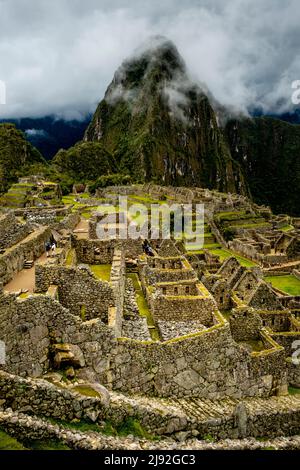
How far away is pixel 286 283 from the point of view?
125 ft

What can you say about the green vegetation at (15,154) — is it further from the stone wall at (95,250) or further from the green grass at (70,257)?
the green grass at (70,257)

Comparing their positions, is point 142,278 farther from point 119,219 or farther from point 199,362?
point 119,219

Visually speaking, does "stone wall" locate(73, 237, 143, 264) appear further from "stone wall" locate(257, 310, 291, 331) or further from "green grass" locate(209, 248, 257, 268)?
"green grass" locate(209, 248, 257, 268)

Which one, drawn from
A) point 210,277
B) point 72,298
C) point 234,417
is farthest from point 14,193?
point 234,417

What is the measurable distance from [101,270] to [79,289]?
3982mm

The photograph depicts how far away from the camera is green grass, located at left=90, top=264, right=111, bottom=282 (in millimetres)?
14406

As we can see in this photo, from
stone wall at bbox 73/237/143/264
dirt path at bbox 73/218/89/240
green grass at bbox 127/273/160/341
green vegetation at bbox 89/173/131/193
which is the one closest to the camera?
green grass at bbox 127/273/160/341

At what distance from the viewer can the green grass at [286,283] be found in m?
35.6

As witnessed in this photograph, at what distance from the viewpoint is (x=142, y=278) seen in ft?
51.7

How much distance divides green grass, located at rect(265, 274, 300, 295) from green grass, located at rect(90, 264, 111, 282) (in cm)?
2250

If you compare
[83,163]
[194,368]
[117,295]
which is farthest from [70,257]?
[83,163]

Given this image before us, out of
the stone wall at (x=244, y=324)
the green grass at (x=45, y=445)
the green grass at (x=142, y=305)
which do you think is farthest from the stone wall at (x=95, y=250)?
the green grass at (x=45, y=445)

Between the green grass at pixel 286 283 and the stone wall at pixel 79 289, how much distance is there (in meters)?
26.0

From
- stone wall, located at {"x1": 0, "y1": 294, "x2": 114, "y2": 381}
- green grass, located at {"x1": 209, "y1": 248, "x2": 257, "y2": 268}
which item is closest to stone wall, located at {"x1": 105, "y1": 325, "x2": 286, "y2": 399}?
stone wall, located at {"x1": 0, "y1": 294, "x2": 114, "y2": 381}
